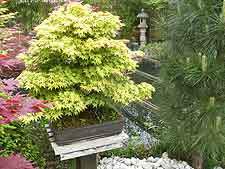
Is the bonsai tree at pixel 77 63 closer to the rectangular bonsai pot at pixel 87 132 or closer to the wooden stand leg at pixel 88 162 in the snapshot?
the rectangular bonsai pot at pixel 87 132

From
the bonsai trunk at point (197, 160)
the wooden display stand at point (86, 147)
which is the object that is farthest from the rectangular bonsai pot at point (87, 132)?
the bonsai trunk at point (197, 160)

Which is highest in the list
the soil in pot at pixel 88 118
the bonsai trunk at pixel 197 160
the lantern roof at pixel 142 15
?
the lantern roof at pixel 142 15

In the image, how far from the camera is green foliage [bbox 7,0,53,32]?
7.18 metres

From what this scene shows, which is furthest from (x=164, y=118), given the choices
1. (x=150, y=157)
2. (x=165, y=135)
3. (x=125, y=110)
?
(x=125, y=110)

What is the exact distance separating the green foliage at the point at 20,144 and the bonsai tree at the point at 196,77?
1.13 metres

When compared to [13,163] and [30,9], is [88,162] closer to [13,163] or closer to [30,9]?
[13,163]

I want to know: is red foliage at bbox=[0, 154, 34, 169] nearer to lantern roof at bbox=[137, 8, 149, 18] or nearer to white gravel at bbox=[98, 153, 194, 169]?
white gravel at bbox=[98, 153, 194, 169]

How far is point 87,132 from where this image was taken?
107 inches

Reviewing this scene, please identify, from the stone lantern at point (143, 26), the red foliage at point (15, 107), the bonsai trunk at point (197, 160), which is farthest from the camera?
the stone lantern at point (143, 26)

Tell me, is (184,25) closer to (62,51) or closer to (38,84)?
(62,51)

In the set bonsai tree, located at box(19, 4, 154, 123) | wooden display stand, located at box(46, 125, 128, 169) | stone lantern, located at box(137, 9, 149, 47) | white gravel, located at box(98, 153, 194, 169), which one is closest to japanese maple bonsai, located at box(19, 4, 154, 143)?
bonsai tree, located at box(19, 4, 154, 123)

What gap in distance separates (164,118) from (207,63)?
0.74 metres

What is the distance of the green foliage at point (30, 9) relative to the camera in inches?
283

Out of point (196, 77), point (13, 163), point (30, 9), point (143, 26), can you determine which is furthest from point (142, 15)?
point (13, 163)
